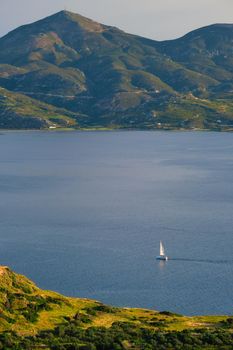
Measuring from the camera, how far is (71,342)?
3110 inches

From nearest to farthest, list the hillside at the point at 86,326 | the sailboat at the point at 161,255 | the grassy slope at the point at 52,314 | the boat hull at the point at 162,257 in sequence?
the hillside at the point at 86,326 < the grassy slope at the point at 52,314 < the boat hull at the point at 162,257 < the sailboat at the point at 161,255

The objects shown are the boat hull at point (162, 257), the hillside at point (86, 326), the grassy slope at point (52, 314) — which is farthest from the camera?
the boat hull at point (162, 257)

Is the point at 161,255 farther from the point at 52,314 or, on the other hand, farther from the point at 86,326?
the point at 86,326

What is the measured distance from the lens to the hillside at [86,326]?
78.9 m

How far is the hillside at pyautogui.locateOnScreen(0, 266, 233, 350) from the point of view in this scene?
78.9 m

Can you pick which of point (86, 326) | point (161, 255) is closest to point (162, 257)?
point (161, 255)

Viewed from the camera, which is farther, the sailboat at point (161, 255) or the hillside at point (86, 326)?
the sailboat at point (161, 255)

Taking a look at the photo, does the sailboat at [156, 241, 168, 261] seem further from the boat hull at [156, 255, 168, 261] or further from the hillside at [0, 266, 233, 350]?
the hillside at [0, 266, 233, 350]

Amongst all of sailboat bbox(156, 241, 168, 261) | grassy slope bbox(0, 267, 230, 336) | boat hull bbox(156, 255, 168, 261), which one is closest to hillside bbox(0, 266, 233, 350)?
grassy slope bbox(0, 267, 230, 336)

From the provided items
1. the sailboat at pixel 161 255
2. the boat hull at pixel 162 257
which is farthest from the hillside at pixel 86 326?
the sailboat at pixel 161 255

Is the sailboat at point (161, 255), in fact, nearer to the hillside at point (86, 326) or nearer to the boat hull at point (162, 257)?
the boat hull at point (162, 257)

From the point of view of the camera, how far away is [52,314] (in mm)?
91562

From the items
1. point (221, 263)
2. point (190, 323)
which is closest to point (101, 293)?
point (221, 263)

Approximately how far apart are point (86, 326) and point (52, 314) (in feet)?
18.3
